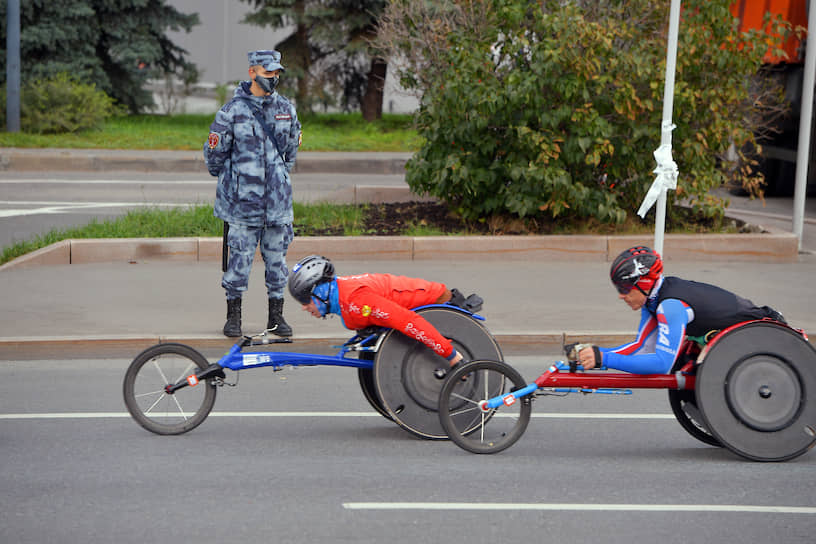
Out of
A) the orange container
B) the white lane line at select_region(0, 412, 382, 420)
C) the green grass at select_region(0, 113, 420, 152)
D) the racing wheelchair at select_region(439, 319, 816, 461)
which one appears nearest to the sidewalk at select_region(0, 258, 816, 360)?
the white lane line at select_region(0, 412, 382, 420)

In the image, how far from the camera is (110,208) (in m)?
15.0

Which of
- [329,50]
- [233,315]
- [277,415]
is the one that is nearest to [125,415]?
[277,415]

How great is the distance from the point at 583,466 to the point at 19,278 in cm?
653

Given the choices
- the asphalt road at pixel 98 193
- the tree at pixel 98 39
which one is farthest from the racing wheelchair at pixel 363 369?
the tree at pixel 98 39

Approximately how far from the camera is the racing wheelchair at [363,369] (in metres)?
6.03

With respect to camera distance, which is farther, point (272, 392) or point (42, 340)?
point (42, 340)

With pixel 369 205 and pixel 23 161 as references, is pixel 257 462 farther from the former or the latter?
pixel 23 161

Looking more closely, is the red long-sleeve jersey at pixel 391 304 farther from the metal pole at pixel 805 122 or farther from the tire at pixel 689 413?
the metal pole at pixel 805 122

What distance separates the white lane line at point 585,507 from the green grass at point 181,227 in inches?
274

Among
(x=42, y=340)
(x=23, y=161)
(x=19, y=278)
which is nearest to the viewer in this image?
(x=42, y=340)

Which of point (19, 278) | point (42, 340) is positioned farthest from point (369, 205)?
point (42, 340)

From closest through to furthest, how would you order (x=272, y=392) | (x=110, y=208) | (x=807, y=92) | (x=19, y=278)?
(x=272, y=392) < (x=19, y=278) < (x=807, y=92) < (x=110, y=208)

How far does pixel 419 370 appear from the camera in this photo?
19.9 feet

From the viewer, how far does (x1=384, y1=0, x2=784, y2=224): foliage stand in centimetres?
1148
